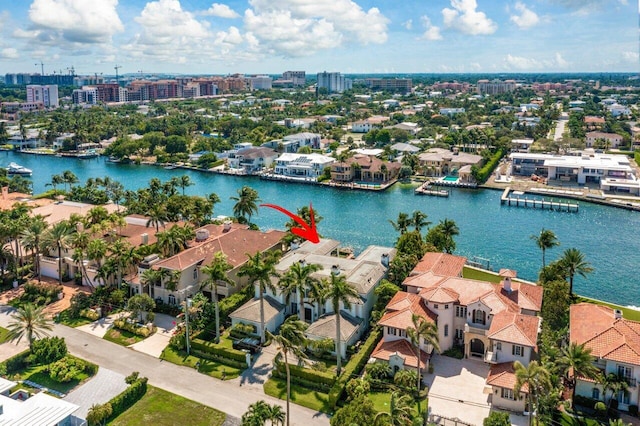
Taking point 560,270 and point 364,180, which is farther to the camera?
point 364,180

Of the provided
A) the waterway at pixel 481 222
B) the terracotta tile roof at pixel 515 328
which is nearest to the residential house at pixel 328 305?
the terracotta tile roof at pixel 515 328

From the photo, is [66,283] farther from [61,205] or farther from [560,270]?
[560,270]

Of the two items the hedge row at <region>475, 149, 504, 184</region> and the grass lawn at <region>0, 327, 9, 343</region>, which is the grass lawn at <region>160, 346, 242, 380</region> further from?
the hedge row at <region>475, 149, 504, 184</region>

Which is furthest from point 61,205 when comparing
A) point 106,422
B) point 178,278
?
point 106,422

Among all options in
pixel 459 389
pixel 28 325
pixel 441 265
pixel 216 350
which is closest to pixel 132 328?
pixel 28 325

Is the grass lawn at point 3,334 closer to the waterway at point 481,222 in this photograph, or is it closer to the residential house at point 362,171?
the waterway at point 481,222

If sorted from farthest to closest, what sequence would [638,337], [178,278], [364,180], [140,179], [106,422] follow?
[140,179]
[364,180]
[178,278]
[638,337]
[106,422]
